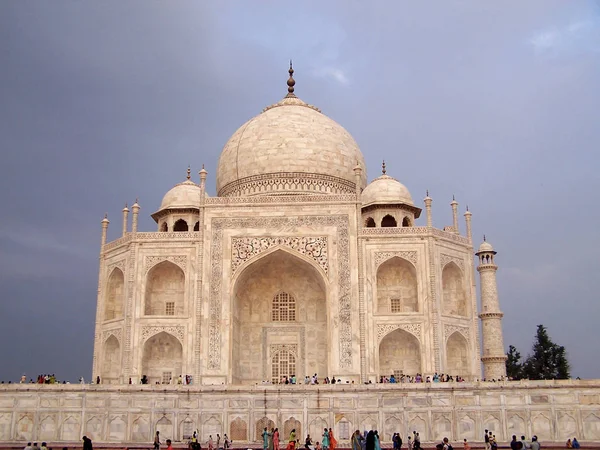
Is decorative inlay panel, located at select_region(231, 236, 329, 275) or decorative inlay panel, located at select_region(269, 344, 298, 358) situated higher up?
decorative inlay panel, located at select_region(231, 236, 329, 275)

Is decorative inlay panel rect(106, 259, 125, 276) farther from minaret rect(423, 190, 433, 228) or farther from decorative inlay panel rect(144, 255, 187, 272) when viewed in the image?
minaret rect(423, 190, 433, 228)

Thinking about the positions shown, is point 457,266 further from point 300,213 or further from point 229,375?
point 229,375

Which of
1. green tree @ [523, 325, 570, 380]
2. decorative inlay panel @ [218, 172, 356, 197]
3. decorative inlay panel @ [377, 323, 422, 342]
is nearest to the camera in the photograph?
decorative inlay panel @ [377, 323, 422, 342]

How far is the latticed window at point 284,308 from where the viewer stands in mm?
24047

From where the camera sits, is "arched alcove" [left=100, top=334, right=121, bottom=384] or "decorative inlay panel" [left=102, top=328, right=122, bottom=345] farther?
"arched alcove" [left=100, top=334, right=121, bottom=384]

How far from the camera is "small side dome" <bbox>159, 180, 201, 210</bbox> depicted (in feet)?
85.4

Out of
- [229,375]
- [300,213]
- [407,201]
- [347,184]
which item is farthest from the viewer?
[347,184]

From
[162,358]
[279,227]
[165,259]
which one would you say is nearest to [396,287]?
[279,227]

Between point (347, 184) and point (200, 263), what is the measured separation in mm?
7175

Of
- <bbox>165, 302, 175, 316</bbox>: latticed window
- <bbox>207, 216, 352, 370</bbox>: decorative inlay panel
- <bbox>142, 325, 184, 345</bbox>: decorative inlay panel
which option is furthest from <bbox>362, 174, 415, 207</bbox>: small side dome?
<bbox>142, 325, 184, 345</bbox>: decorative inlay panel

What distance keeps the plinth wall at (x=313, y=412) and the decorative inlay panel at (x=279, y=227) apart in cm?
411

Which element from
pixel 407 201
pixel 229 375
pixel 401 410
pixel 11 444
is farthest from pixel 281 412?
pixel 407 201

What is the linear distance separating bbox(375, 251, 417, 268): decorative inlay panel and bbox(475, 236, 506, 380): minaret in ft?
14.7

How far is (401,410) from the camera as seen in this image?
57.7 ft
